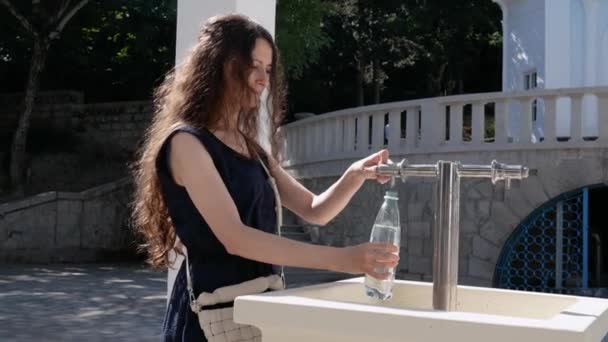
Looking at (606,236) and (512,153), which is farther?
(606,236)

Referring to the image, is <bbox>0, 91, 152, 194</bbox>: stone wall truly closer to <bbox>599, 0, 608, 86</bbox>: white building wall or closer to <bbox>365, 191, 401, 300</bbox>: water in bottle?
<bbox>599, 0, 608, 86</bbox>: white building wall

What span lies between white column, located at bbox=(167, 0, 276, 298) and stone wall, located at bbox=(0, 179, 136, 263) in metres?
13.4

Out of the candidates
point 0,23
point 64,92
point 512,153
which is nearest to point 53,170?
point 64,92

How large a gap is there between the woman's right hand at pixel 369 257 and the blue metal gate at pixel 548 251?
9.34m

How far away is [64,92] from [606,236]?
14.2 m

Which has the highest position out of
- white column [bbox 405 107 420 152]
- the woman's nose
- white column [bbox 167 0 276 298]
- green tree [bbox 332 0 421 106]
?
green tree [bbox 332 0 421 106]

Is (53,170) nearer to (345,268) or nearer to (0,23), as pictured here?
(0,23)

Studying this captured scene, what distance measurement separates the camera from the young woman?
182cm

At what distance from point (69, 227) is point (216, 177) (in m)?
15.3

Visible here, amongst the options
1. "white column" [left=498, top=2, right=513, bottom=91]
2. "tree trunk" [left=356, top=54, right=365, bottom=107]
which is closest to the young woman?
"white column" [left=498, top=2, right=513, bottom=91]

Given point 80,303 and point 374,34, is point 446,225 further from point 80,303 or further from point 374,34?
point 374,34

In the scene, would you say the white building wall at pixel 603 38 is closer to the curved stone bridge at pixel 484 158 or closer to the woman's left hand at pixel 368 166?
the curved stone bridge at pixel 484 158

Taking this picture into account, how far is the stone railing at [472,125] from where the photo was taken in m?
10.6

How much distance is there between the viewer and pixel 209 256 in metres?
1.95
